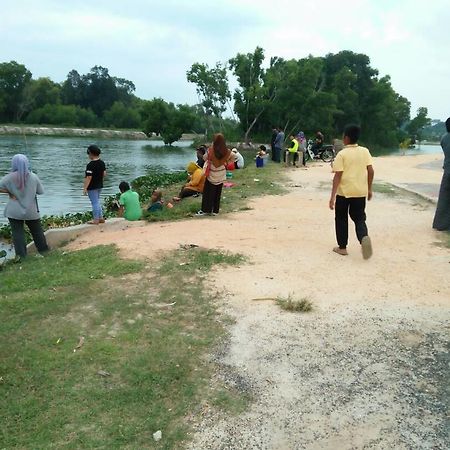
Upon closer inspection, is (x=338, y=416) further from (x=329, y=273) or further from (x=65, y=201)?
(x=65, y=201)

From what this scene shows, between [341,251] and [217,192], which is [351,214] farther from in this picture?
[217,192]

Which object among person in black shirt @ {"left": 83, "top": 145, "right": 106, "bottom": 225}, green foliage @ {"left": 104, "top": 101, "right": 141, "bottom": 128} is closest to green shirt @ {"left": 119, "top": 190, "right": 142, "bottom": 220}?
person in black shirt @ {"left": 83, "top": 145, "right": 106, "bottom": 225}

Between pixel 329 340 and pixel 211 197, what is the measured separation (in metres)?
5.27

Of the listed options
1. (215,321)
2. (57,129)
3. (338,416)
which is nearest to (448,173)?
(215,321)

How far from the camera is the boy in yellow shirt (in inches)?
235

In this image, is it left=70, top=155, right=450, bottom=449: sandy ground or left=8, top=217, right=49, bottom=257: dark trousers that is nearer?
left=70, top=155, right=450, bottom=449: sandy ground

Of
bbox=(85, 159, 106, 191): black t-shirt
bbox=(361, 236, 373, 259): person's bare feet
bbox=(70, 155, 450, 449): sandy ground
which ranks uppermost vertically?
bbox=(85, 159, 106, 191): black t-shirt

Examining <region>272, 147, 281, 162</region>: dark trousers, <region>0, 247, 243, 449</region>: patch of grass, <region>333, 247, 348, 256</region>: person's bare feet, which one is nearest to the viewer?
<region>0, 247, 243, 449</region>: patch of grass

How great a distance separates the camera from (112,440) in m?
2.72

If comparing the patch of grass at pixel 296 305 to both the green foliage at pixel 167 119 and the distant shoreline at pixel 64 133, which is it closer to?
the green foliage at pixel 167 119

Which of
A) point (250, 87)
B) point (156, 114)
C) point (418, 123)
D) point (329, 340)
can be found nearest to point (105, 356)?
point (329, 340)

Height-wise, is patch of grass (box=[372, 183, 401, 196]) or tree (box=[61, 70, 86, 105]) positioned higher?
tree (box=[61, 70, 86, 105])

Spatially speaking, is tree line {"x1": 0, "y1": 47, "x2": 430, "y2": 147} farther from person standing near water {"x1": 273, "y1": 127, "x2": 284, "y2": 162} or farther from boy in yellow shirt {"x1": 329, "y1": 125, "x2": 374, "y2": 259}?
boy in yellow shirt {"x1": 329, "y1": 125, "x2": 374, "y2": 259}

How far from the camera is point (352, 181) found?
598 cm
